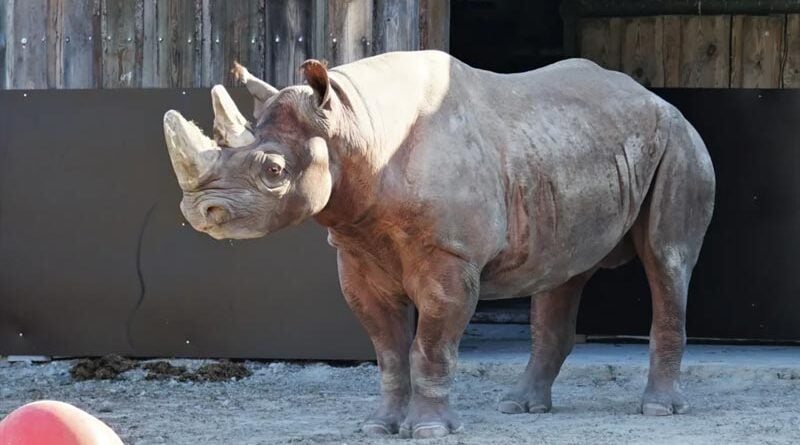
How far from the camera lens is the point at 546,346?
839cm

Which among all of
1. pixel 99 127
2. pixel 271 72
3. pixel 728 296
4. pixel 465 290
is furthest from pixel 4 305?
pixel 728 296

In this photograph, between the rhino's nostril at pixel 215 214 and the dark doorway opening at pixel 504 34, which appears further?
the dark doorway opening at pixel 504 34

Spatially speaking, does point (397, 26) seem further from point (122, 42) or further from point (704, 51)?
point (704, 51)

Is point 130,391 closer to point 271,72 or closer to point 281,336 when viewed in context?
point 281,336

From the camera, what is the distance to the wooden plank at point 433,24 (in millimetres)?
9555

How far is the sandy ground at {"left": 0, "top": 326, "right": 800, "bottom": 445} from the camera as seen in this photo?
24.1ft

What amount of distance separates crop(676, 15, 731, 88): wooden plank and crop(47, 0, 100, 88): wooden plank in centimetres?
417

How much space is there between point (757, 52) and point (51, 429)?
7965mm

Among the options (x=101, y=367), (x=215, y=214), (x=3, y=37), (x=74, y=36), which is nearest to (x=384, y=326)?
(x=215, y=214)

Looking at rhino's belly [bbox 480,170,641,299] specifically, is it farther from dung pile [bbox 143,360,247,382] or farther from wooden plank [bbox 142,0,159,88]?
wooden plank [bbox 142,0,159,88]

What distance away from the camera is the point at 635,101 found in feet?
27.0

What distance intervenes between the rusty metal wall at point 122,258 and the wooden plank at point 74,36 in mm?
122

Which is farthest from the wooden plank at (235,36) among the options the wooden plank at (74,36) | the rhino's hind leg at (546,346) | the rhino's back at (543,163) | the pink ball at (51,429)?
the pink ball at (51,429)

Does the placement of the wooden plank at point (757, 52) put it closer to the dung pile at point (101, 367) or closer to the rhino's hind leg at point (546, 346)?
the rhino's hind leg at point (546, 346)
